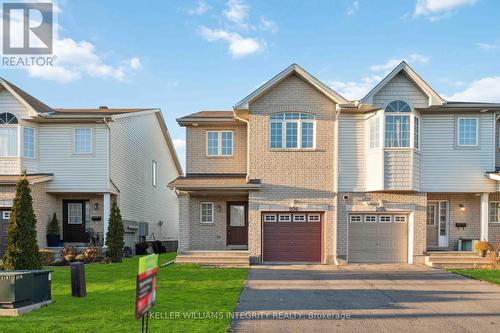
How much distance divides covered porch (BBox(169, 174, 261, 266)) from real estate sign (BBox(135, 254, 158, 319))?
12.4m

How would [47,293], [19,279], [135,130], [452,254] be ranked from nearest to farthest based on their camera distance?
1. [19,279]
2. [47,293]
3. [452,254]
4. [135,130]

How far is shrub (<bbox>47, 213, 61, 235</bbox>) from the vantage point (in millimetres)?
20672

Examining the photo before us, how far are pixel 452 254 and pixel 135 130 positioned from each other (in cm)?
1739

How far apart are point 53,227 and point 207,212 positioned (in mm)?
7310

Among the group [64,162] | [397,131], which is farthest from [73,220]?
[397,131]

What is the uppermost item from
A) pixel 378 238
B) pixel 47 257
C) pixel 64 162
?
pixel 64 162

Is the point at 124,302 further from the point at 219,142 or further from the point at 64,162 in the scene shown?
the point at 64,162

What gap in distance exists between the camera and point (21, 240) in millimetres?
12688

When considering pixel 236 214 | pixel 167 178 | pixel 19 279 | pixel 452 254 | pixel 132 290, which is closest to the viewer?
pixel 19 279

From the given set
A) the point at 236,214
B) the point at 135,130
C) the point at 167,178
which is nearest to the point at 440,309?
the point at 236,214

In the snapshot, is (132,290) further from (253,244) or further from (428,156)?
(428,156)

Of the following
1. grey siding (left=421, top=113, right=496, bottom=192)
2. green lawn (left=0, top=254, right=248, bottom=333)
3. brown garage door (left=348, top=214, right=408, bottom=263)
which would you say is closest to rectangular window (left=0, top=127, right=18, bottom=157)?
green lawn (left=0, top=254, right=248, bottom=333)

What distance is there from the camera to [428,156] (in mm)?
19156

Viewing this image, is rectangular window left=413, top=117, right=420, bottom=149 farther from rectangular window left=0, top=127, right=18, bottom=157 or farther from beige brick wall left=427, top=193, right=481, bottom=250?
rectangular window left=0, top=127, right=18, bottom=157
